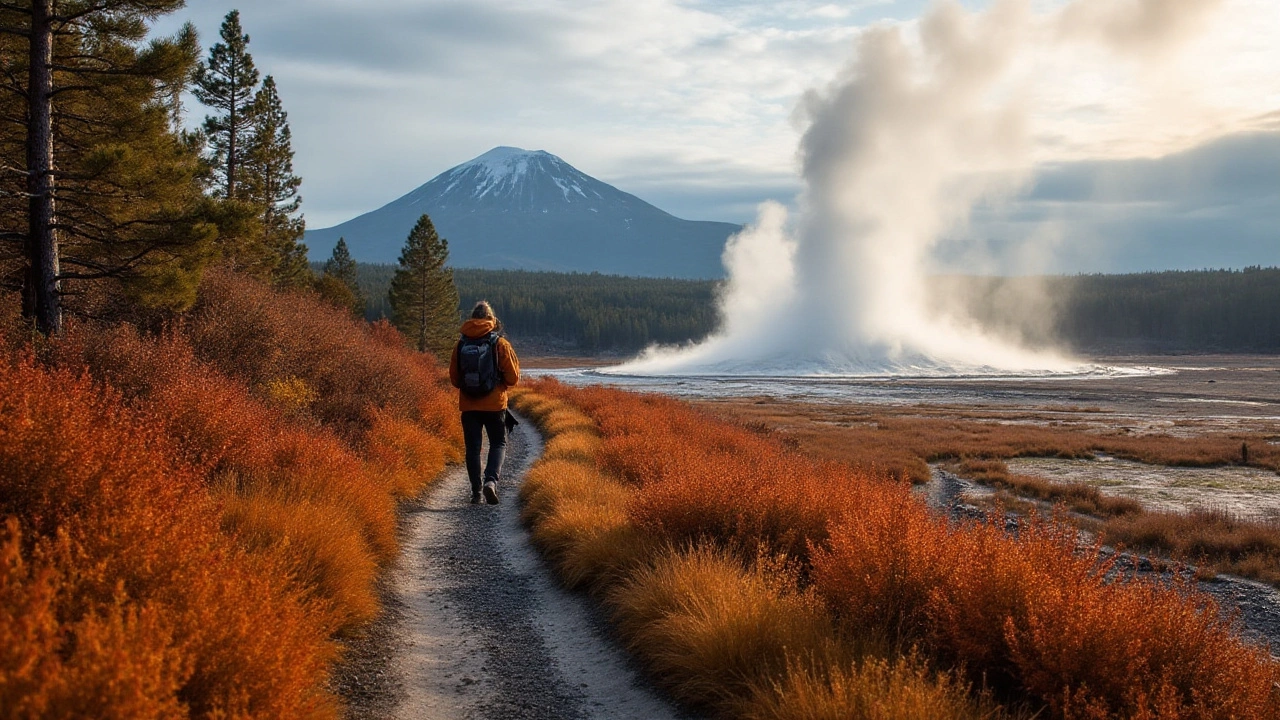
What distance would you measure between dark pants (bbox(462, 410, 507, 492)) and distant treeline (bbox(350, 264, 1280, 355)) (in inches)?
4755

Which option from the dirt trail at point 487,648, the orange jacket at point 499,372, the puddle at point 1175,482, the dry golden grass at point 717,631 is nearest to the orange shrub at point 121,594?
the dirt trail at point 487,648

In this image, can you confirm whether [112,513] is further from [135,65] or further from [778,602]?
[135,65]

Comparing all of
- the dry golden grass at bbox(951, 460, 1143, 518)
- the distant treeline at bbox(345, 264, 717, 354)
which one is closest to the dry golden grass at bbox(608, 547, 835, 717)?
the dry golden grass at bbox(951, 460, 1143, 518)

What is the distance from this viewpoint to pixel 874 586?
15.5 ft

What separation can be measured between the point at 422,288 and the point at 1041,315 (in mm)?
139600

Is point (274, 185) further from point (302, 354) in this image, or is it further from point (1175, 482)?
point (1175, 482)

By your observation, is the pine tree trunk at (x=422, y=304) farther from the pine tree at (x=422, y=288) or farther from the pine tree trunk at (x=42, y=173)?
the pine tree trunk at (x=42, y=173)

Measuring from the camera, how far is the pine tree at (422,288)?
5156 cm

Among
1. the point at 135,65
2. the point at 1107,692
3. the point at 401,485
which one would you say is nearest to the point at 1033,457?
the point at 401,485

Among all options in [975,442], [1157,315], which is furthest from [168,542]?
[1157,315]

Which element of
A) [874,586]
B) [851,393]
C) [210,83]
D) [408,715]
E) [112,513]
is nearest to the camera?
[112,513]

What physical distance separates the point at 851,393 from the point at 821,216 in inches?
1269

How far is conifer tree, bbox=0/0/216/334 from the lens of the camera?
934cm

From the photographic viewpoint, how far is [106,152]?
903 centimetres
